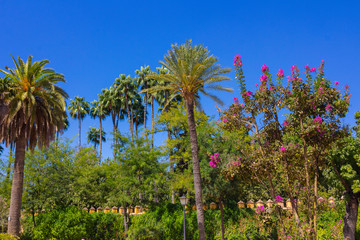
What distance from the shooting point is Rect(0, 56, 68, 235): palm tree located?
22.2 meters

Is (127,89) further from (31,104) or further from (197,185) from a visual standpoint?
→ (197,185)

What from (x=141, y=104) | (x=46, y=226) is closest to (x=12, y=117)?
(x=46, y=226)

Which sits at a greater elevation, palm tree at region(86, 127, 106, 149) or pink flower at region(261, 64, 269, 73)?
palm tree at region(86, 127, 106, 149)

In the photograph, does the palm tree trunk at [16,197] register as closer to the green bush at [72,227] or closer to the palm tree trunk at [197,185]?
the green bush at [72,227]

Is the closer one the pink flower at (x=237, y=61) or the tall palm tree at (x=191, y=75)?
the pink flower at (x=237, y=61)

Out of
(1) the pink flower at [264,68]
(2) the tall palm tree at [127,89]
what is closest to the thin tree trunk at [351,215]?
(1) the pink flower at [264,68]

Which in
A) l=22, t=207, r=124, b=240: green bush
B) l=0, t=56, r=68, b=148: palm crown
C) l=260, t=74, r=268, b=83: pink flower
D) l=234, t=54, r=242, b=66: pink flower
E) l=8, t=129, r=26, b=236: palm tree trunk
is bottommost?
l=22, t=207, r=124, b=240: green bush

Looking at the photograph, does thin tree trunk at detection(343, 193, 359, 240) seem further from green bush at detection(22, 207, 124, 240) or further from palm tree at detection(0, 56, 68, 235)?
palm tree at detection(0, 56, 68, 235)

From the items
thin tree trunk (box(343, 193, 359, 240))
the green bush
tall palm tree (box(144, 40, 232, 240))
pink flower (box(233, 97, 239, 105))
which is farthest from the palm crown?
thin tree trunk (box(343, 193, 359, 240))

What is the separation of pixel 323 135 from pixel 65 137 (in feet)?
83.9

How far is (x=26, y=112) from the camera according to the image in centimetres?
2252

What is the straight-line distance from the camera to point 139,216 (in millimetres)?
25656

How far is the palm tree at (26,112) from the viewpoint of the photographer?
873 inches

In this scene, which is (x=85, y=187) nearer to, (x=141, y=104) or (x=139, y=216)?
Result: (x=139, y=216)
